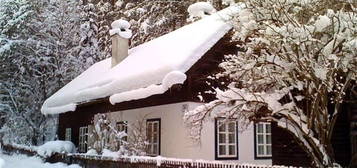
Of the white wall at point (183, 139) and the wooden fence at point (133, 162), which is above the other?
the white wall at point (183, 139)

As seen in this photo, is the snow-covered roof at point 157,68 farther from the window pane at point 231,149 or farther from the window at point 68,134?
the window at point 68,134

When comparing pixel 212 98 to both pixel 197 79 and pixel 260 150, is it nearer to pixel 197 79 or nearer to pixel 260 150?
pixel 197 79

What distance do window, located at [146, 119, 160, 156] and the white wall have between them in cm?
25

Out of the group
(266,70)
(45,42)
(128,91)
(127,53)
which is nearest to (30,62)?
(45,42)

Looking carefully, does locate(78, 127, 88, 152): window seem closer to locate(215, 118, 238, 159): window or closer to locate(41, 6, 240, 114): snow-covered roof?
locate(41, 6, 240, 114): snow-covered roof

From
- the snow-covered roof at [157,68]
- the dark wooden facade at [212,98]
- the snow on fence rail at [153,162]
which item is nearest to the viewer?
the snow on fence rail at [153,162]

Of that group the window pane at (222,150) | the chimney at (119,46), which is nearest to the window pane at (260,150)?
the window pane at (222,150)

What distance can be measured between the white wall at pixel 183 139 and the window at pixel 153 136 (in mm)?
250

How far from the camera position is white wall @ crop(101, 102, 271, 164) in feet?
47.9

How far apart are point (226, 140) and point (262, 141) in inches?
64.4

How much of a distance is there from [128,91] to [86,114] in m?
7.06

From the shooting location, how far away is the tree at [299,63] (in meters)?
8.59

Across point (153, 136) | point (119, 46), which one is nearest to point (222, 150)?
point (153, 136)

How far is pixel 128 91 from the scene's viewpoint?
54.5 feet
